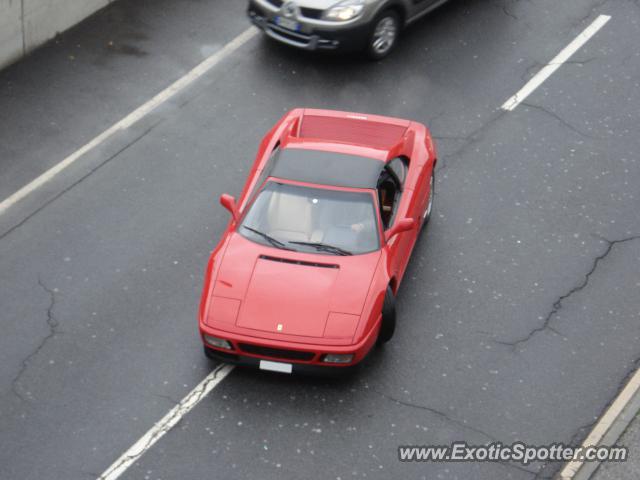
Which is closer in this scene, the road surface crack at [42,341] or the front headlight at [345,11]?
the road surface crack at [42,341]

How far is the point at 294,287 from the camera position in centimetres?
1017

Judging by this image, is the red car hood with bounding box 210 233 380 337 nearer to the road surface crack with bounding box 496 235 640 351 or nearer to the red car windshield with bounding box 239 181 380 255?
the red car windshield with bounding box 239 181 380 255

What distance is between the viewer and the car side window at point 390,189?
36.4 feet

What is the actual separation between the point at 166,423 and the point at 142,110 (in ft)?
17.1

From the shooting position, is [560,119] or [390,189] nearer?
[390,189]

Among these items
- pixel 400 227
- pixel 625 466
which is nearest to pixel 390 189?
pixel 400 227

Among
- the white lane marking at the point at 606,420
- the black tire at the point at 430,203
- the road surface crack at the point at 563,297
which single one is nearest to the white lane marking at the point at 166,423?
the road surface crack at the point at 563,297

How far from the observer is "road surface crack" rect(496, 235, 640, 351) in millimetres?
10906

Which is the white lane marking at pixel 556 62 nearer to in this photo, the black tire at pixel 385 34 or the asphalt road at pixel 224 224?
the asphalt road at pixel 224 224

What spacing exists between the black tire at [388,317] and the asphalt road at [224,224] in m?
0.30

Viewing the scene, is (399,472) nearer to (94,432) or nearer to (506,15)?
(94,432)

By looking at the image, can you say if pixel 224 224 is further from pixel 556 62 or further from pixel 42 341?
pixel 556 62

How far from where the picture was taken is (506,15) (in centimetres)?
1586

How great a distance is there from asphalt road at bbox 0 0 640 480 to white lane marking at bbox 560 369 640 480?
0.35 feet
